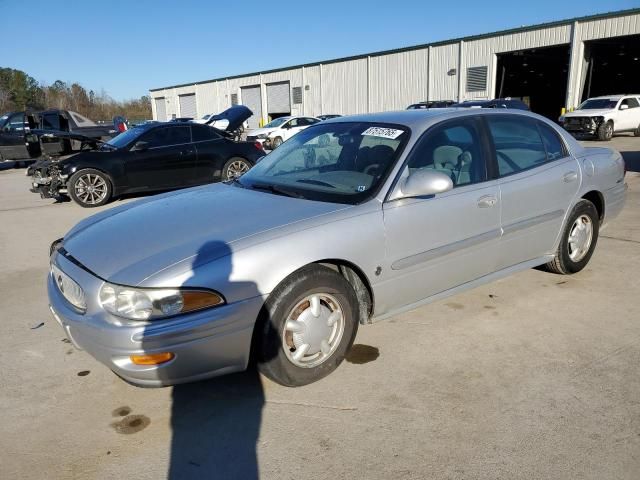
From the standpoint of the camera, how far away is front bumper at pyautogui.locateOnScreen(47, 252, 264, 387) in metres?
2.40

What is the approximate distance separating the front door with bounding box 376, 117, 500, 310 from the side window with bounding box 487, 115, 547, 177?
0.60 ft

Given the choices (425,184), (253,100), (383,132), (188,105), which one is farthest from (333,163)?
(188,105)

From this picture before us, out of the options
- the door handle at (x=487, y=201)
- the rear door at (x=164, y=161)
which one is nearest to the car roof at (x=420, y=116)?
the door handle at (x=487, y=201)

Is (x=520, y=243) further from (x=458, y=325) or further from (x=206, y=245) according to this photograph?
(x=206, y=245)

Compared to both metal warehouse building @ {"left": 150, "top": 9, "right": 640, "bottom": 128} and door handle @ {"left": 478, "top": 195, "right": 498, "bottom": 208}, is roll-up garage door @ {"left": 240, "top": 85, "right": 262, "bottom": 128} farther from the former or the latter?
door handle @ {"left": 478, "top": 195, "right": 498, "bottom": 208}

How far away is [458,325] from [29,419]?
2790 mm

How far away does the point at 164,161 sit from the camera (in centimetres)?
956

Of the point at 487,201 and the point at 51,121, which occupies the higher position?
the point at 51,121

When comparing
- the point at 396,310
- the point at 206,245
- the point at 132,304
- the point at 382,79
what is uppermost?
the point at 382,79

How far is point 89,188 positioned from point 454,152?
7656 mm

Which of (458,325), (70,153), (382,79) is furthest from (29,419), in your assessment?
(382,79)

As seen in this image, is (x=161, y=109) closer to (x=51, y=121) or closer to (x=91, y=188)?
(x=51, y=121)

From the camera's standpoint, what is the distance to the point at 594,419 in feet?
8.39

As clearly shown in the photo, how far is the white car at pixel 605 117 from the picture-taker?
19.2 metres
